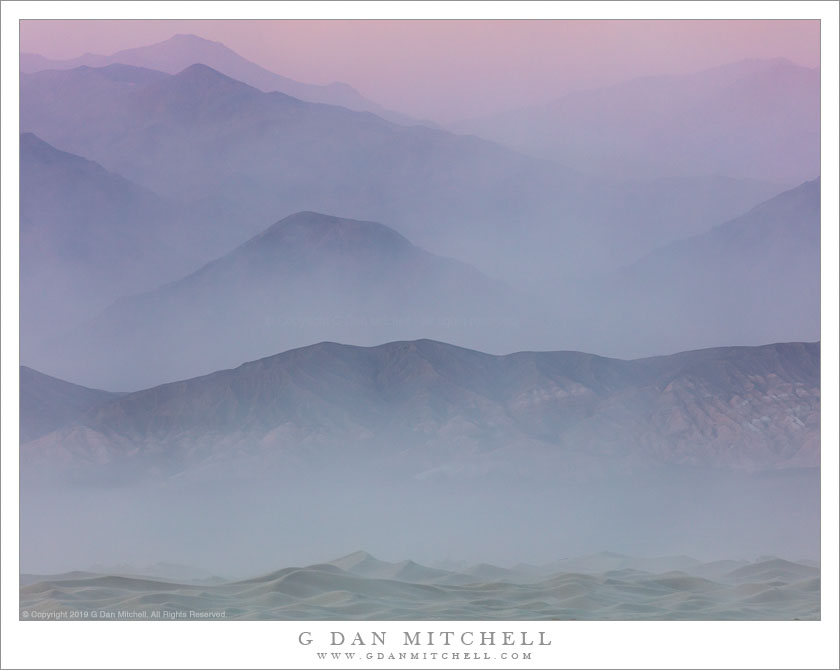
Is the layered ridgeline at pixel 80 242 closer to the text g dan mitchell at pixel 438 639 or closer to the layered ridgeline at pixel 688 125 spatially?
the layered ridgeline at pixel 688 125

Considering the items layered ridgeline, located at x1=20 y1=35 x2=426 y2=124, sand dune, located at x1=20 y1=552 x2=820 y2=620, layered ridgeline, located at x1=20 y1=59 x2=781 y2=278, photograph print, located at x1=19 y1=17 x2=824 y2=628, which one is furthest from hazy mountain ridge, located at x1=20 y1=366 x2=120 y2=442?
layered ridgeline, located at x1=20 y1=35 x2=426 y2=124

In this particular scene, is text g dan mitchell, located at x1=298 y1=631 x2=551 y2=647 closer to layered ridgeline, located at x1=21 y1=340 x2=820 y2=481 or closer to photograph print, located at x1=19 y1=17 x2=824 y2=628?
photograph print, located at x1=19 y1=17 x2=824 y2=628

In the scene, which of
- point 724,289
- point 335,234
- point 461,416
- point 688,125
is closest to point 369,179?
point 335,234

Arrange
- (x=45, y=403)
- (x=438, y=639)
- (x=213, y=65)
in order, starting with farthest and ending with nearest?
(x=213, y=65)
(x=45, y=403)
(x=438, y=639)

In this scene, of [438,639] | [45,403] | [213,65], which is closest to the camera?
[438,639]

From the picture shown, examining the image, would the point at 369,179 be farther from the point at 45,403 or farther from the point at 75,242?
the point at 45,403

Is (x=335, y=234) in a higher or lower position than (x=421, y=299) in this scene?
higher
